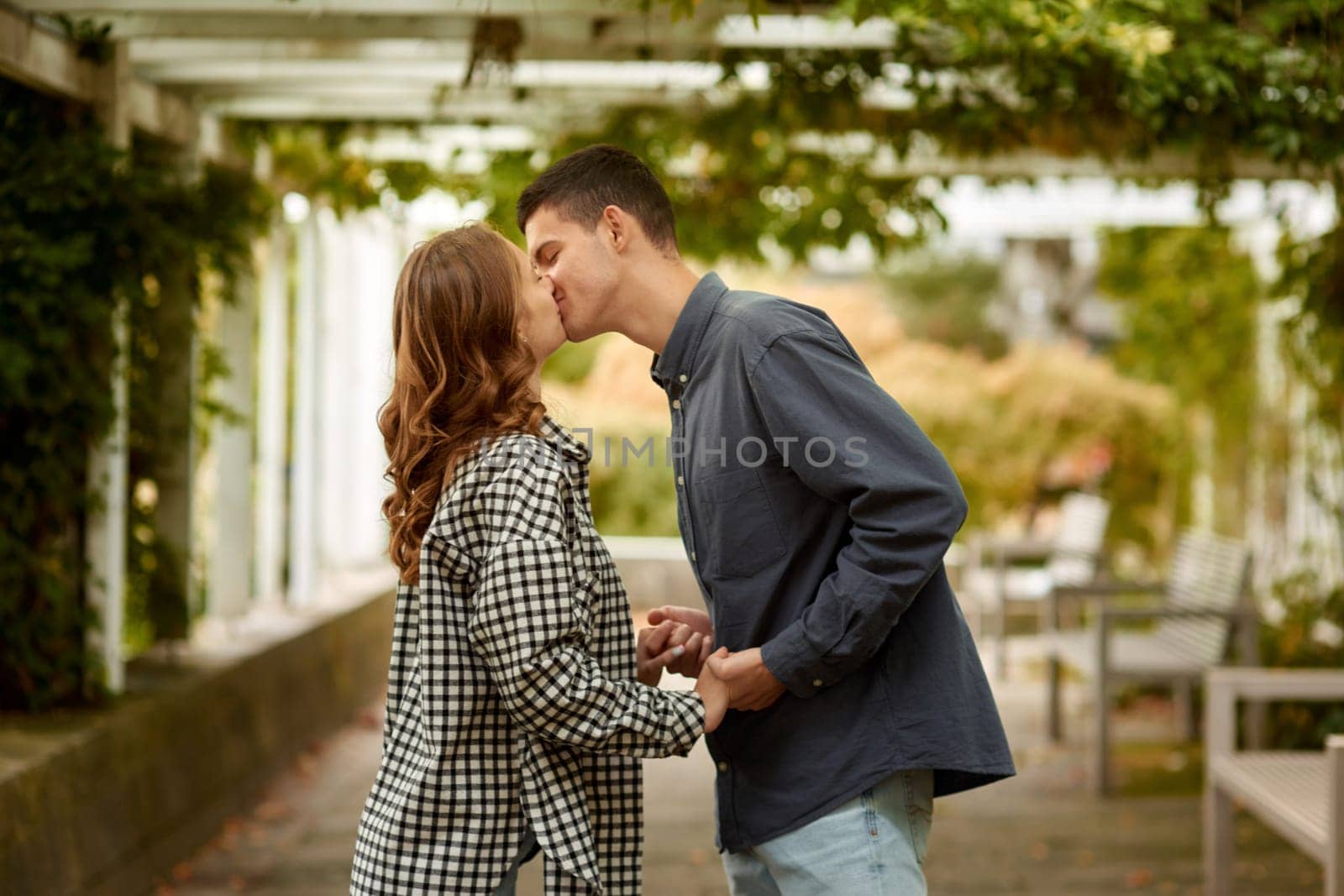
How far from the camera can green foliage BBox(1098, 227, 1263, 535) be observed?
8203 mm

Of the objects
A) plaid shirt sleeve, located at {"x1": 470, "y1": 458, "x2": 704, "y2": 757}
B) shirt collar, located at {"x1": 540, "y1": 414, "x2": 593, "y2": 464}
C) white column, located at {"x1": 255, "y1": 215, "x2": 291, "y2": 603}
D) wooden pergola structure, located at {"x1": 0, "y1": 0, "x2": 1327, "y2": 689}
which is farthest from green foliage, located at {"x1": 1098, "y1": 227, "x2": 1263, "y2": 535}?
plaid shirt sleeve, located at {"x1": 470, "y1": 458, "x2": 704, "y2": 757}

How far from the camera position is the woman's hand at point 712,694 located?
1.86 metres

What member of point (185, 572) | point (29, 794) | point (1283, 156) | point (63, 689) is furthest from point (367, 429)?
point (1283, 156)

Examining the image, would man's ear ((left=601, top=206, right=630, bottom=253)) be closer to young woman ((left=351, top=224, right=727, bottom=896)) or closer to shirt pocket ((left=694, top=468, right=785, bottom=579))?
young woman ((left=351, top=224, right=727, bottom=896))

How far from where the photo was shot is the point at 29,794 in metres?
3.46

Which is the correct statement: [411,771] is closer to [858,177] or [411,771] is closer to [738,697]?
[738,697]

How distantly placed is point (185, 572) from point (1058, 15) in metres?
3.62

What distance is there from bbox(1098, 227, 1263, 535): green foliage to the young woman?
6.81 m

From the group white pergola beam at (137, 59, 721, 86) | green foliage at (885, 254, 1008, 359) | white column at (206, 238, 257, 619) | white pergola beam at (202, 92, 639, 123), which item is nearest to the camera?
white pergola beam at (137, 59, 721, 86)

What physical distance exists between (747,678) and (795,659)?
0.24ft

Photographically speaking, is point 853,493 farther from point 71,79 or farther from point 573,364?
point 573,364

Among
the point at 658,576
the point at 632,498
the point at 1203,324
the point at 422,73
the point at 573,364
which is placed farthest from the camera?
the point at 573,364

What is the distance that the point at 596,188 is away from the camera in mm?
2031

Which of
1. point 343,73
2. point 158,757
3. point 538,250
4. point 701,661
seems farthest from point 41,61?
point 701,661
